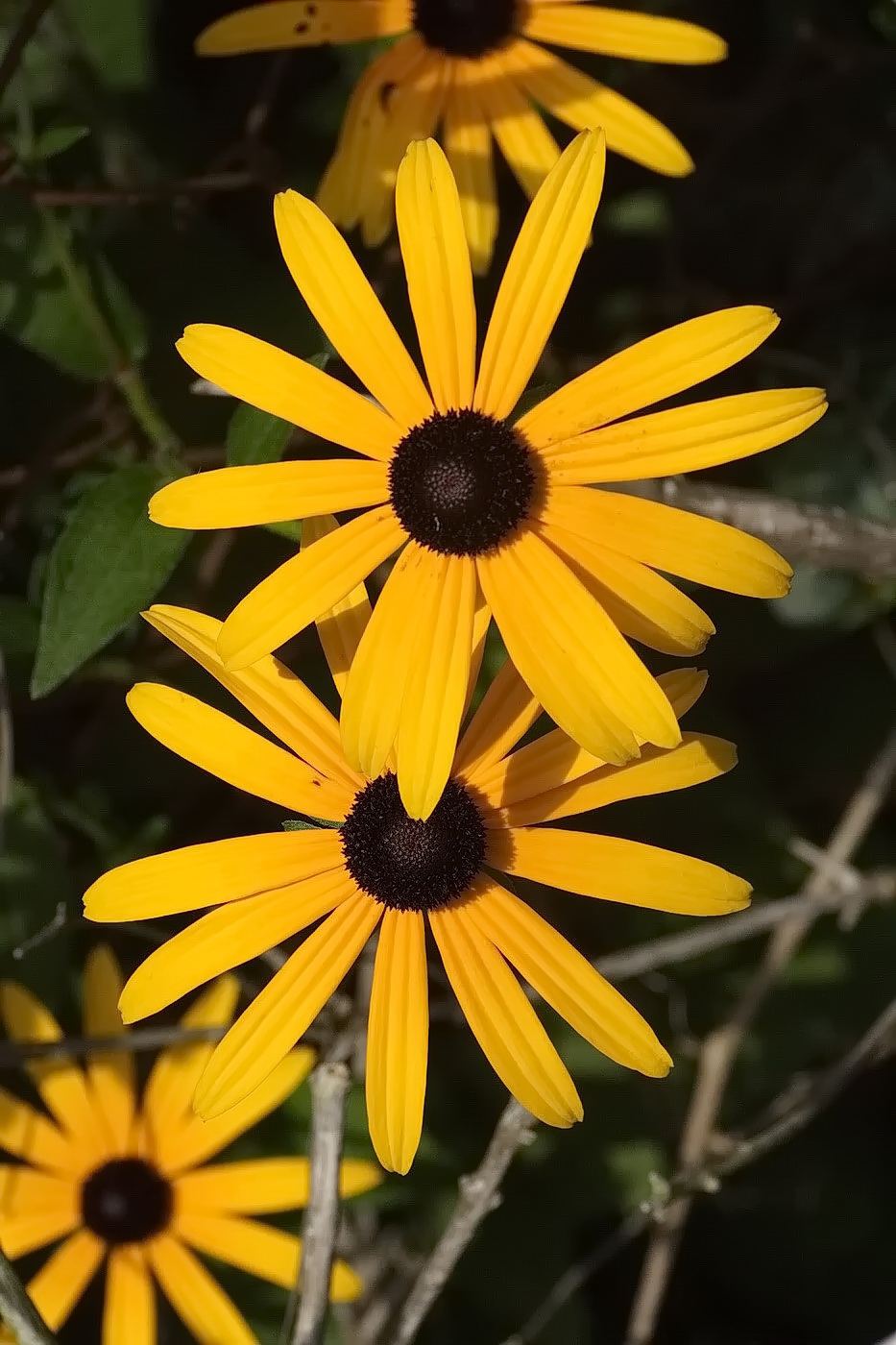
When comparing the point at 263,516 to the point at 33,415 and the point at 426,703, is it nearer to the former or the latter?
the point at 426,703

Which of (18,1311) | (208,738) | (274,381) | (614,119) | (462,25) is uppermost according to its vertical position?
(462,25)

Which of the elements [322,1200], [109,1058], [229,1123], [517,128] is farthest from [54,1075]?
[517,128]

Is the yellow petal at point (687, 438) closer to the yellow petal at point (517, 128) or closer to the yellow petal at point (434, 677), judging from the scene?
the yellow petal at point (434, 677)

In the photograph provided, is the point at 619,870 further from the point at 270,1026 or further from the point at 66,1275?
the point at 66,1275

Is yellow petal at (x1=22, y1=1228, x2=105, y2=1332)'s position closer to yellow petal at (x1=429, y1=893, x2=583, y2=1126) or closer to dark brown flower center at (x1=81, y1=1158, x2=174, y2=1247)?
dark brown flower center at (x1=81, y1=1158, x2=174, y2=1247)

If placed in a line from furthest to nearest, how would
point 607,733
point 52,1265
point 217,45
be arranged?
1. point 52,1265
2. point 217,45
3. point 607,733

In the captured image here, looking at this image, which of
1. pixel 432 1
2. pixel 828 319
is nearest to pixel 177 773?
pixel 432 1
